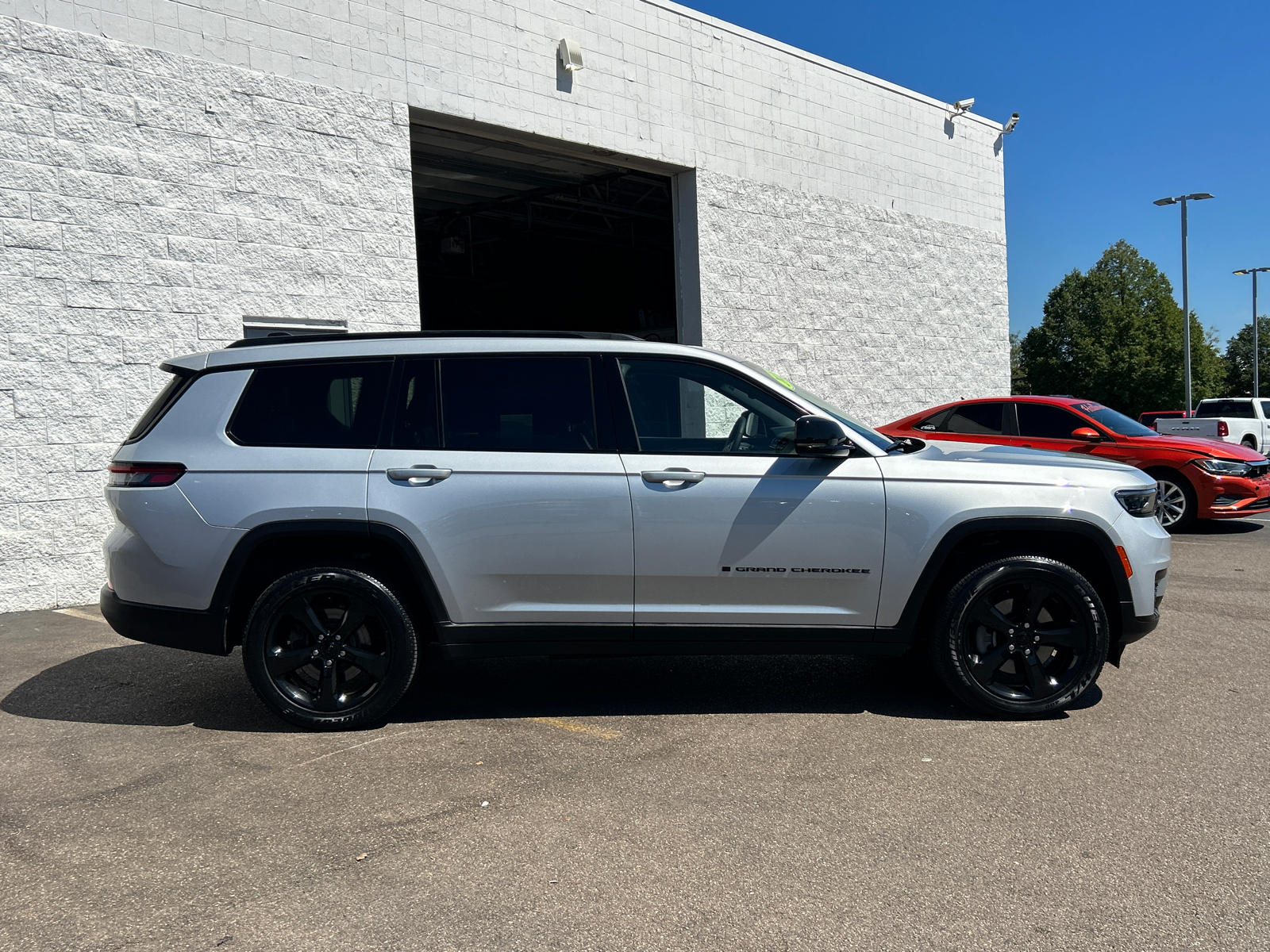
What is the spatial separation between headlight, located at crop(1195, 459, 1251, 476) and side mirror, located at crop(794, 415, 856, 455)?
28.4 ft

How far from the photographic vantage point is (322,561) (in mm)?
4777

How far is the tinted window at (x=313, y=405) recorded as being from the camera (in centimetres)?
479

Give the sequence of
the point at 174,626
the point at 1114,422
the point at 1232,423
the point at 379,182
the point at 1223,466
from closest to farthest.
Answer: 1. the point at 174,626
2. the point at 379,182
3. the point at 1223,466
4. the point at 1114,422
5. the point at 1232,423

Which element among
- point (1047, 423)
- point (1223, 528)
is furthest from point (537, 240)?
point (1223, 528)

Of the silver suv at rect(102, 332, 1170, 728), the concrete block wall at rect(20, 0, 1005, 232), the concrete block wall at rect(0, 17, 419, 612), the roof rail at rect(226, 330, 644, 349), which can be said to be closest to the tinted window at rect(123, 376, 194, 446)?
the silver suv at rect(102, 332, 1170, 728)

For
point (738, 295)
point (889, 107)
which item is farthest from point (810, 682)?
point (889, 107)

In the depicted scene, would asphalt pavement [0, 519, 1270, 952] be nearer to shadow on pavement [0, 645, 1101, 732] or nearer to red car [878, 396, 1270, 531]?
shadow on pavement [0, 645, 1101, 732]

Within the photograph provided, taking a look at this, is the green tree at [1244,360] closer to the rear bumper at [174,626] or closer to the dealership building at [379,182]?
the dealership building at [379,182]

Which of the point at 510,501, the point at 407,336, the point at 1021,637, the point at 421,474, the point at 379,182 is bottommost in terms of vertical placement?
the point at 1021,637

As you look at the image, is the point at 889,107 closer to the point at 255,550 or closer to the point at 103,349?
the point at 103,349

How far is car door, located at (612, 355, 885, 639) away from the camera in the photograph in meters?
4.66

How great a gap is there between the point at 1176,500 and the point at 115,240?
1126cm

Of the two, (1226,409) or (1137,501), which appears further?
(1226,409)

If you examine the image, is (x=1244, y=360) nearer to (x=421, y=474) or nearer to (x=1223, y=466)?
(x=1223, y=466)
